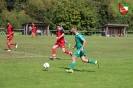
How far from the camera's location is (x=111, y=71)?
1525cm

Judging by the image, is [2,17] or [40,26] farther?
[2,17]

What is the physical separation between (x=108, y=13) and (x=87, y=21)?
1536 centimetres

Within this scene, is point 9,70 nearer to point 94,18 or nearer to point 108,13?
point 94,18

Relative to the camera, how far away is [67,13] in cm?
8538

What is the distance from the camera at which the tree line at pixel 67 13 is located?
85000mm

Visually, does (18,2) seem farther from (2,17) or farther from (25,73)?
(25,73)

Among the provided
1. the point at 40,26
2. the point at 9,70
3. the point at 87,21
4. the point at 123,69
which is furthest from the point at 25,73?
the point at 87,21

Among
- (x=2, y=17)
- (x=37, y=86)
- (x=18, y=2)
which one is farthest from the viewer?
(x=18, y=2)

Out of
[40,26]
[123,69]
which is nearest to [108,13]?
[40,26]

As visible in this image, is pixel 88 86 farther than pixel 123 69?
No

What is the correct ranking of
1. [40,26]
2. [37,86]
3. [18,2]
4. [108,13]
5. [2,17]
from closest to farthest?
[37,86]
[40,26]
[2,17]
[108,13]
[18,2]

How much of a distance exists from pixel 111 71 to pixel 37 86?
16.3 ft

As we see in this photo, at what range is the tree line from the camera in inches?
3346

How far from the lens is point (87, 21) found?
8531 cm
